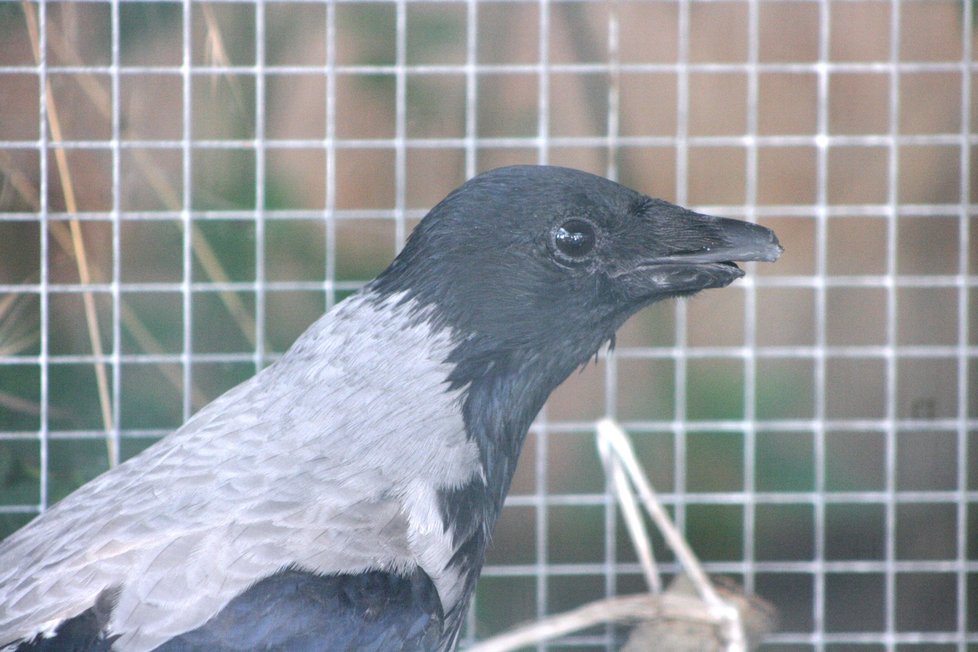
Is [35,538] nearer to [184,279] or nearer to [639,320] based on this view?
[184,279]

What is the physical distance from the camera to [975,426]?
8.60 ft

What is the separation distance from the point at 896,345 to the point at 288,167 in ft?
5.20

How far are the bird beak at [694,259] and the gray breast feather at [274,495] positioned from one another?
0.34 meters

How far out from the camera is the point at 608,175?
267cm

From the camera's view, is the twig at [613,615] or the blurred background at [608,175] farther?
the blurred background at [608,175]

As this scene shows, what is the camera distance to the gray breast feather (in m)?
1.47

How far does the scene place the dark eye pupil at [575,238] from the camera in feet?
5.60

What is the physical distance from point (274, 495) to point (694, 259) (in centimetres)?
76

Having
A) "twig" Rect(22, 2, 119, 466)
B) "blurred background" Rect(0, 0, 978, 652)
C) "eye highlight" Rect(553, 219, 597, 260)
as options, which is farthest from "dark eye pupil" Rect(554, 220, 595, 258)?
"twig" Rect(22, 2, 119, 466)

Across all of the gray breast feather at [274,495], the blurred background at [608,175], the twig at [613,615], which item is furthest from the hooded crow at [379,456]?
the blurred background at [608,175]

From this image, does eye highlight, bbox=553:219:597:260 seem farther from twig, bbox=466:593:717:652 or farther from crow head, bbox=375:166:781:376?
twig, bbox=466:593:717:652

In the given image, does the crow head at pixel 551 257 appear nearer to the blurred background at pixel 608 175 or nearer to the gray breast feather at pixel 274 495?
the gray breast feather at pixel 274 495

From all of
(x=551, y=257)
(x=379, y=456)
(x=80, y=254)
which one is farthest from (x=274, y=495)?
(x=80, y=254)

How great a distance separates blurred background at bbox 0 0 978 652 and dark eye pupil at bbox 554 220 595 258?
86 cm
